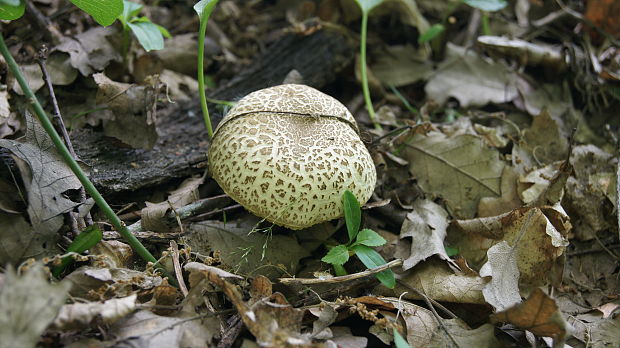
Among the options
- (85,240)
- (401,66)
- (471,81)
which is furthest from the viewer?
(401,66)

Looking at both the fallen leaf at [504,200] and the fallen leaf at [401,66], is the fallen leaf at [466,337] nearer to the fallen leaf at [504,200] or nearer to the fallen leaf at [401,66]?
the fallen leaf at [504,200]

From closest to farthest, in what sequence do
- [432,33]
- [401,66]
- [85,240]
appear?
[85,240] < [432,33] < [401,66]

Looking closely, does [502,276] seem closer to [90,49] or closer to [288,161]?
[288,161]

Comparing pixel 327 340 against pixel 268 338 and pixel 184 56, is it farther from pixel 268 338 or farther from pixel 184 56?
pixel 184 56

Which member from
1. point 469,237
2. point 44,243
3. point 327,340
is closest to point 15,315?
point 44,243

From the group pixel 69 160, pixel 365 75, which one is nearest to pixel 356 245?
pixel 69 160
